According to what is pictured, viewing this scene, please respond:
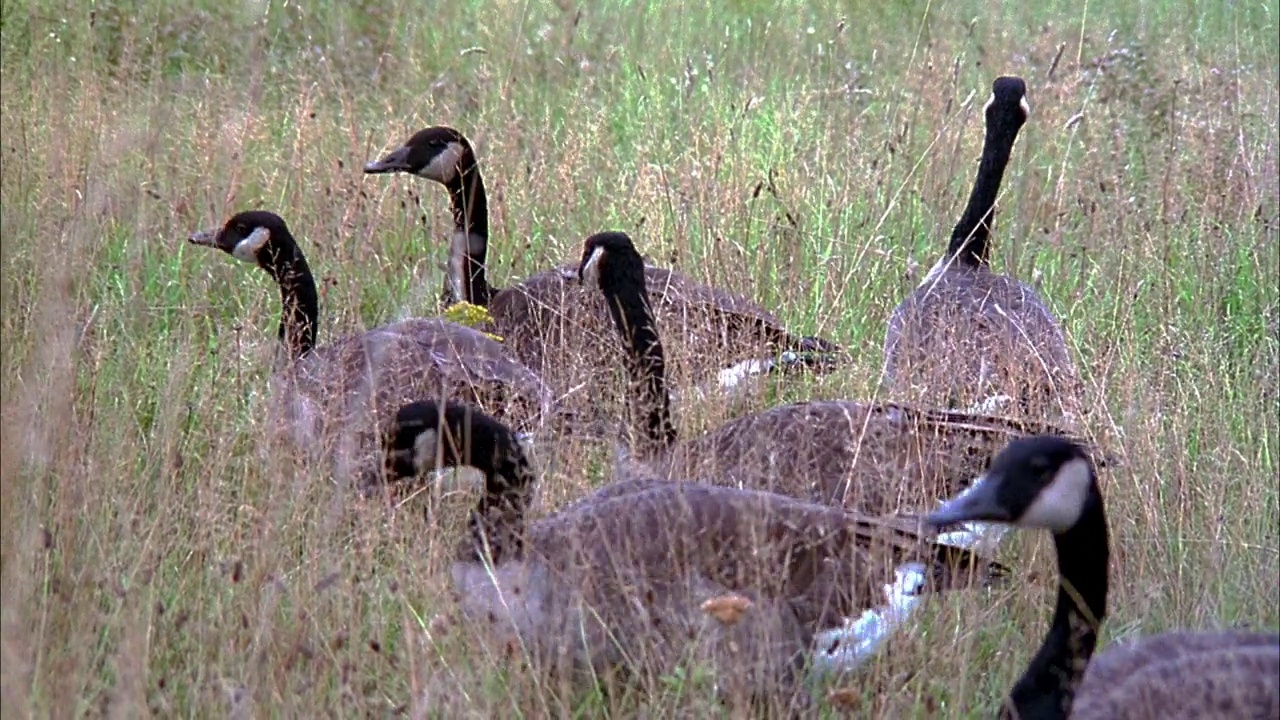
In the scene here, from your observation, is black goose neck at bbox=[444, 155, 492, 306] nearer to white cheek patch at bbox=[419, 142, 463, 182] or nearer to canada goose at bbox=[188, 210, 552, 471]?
white cheek patch at bbox=[419, 142, 463, 182]

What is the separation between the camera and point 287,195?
816cm

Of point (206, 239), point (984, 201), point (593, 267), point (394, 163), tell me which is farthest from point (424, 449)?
point (984, 201)

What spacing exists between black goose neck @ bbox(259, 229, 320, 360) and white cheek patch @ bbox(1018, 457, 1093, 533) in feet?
11.3

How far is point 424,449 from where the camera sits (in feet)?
15.4

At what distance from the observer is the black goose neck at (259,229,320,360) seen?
641 centimetres

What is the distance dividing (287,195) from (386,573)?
12.6 feet

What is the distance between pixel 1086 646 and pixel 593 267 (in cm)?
264

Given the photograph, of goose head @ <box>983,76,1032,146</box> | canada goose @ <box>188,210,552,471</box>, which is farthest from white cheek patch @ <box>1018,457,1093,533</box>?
goose head @ <box>983,76,1032,146</box>

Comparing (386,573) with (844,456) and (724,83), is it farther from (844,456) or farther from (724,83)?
(724,83)

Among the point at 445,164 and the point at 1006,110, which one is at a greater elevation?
the point at 1006,110

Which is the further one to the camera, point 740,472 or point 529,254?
A: point 529,254

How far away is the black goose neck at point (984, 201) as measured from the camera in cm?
704

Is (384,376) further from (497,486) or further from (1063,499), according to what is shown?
(1063,499)

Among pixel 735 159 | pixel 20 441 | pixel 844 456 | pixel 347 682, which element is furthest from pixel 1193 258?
pixel 20 441
